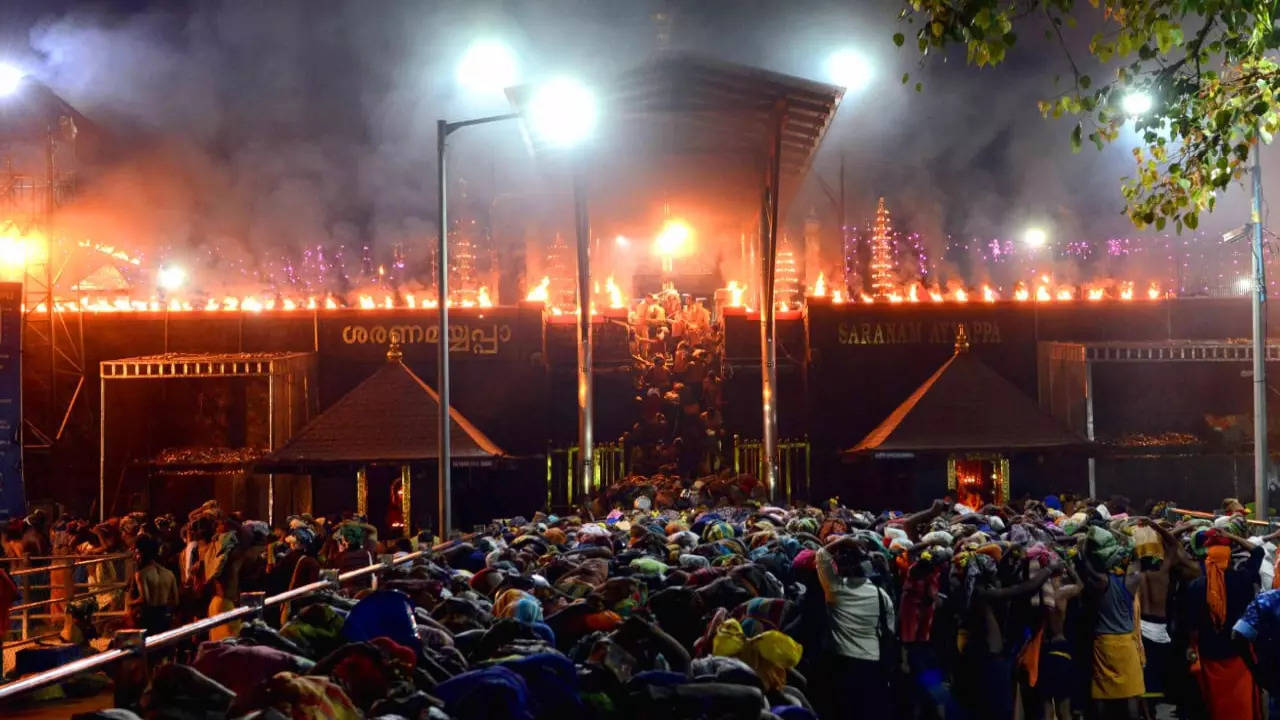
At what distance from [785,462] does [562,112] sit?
45.7ft

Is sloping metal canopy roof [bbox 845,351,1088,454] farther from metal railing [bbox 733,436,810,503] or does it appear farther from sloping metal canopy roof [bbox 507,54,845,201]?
sloping metal canopy roof [bbox 507,54,845,201]

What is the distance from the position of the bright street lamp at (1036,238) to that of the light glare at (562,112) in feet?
123

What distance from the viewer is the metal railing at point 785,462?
28938 mm

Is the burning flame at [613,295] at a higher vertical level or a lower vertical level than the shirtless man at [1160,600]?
higher

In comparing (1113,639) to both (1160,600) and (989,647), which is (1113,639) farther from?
(989,647)

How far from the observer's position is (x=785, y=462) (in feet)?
96.1

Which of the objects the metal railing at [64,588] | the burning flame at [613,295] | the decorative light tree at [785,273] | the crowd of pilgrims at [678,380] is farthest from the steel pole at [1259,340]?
the burning flame at [613,295]

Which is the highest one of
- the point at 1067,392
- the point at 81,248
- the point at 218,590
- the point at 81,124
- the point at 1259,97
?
the point at 81,124

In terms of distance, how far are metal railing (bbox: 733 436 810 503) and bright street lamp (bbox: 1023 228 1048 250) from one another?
3394 cm

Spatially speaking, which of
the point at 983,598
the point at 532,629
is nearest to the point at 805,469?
the point at 983,598

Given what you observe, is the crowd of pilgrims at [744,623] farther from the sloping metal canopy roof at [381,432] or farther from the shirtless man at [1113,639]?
the sloping metal canopy roof at [381,432]

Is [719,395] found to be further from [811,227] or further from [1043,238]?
[1043,238]

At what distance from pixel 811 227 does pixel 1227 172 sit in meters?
42.8

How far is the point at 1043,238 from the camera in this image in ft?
195
